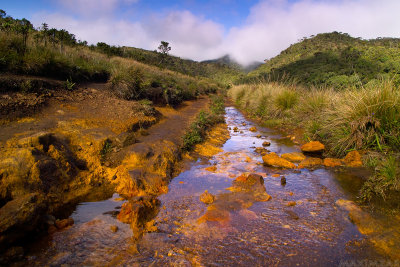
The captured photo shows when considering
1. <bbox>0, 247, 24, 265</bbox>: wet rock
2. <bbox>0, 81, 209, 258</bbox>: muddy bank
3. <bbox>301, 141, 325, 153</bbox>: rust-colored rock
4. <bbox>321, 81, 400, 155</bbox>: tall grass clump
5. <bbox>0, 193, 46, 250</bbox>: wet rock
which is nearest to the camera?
<bbox>0, 247, 24, 265</bbox>: wet rock

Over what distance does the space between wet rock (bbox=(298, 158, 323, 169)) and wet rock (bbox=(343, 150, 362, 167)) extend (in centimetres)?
50

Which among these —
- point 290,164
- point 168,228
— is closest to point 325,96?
point 290,164

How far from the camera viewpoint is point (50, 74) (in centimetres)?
700

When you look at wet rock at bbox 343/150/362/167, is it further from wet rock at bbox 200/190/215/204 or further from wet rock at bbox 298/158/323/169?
wet rock at bbox 200/190/215/204

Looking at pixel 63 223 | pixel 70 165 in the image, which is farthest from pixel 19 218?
pixel 70 165

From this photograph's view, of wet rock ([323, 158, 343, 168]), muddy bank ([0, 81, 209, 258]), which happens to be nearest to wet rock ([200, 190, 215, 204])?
muddy bank ([0, 81, 209, 258])

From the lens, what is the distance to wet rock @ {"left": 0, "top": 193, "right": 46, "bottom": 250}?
80.7 inches

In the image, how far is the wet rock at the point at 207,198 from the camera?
3.22 metres

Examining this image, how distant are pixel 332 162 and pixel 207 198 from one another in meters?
3.11

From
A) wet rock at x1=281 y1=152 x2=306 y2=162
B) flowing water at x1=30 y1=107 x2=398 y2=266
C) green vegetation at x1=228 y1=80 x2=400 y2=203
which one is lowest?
flowing water at x1=30 y1=107 x2=398 y2=266

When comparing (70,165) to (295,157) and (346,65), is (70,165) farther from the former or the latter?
(346,65)

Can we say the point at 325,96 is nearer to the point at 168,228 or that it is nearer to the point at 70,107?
the point at 168,228

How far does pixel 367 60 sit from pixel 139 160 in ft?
90.9

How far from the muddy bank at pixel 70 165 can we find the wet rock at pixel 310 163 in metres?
2.67
